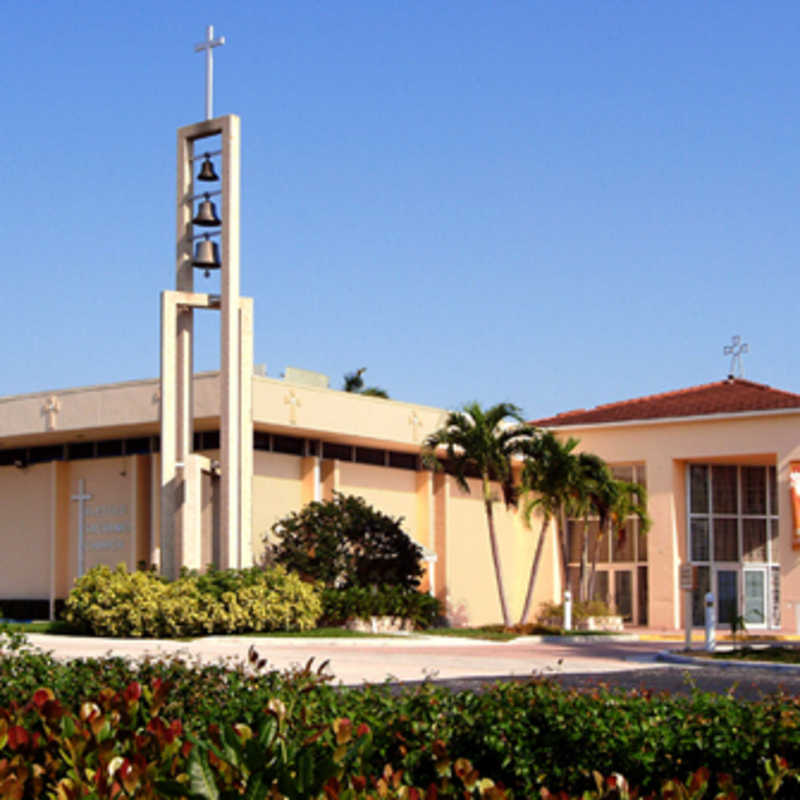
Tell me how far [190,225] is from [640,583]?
17600mm

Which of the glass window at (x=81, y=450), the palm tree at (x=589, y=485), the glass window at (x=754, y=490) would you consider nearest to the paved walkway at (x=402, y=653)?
the palm tree at (x=589, y=485)

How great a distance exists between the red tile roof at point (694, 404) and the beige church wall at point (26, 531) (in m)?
15.4

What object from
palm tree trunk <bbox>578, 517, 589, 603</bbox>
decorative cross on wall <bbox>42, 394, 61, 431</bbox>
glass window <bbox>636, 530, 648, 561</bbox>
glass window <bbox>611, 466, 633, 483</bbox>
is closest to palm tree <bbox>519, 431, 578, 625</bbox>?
palm tree trunk <bbox>578, 517, 589, 603</bbox>

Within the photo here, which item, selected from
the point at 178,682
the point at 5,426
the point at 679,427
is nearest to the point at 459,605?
the point at 679,427

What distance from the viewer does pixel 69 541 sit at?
110 feet

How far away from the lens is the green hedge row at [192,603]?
25.4 m

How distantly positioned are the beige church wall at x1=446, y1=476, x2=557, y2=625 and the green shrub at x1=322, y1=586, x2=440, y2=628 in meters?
5.10

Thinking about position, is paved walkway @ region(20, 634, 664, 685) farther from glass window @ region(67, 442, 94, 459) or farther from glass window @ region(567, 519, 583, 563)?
glass window @ region(567, 519, 583, 563)

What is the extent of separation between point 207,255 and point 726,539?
18.4 m

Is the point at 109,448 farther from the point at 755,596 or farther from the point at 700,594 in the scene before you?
the point at 755,596

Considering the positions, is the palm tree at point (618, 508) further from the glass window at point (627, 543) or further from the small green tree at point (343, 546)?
the small green tree at point (343, 546)

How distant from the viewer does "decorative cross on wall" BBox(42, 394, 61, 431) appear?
31406mm

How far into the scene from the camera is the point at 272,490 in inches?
1246

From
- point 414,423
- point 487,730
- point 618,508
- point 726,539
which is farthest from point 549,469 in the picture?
point 487,730
